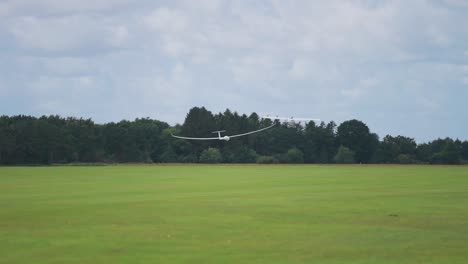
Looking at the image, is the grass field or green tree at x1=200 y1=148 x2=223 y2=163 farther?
green tree at x1=200 y1=148 x2=223 y2=163

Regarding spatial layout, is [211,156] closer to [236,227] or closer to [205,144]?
[205,144]

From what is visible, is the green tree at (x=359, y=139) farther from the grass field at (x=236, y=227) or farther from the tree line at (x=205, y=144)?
the grass field at (x=236, y=227)

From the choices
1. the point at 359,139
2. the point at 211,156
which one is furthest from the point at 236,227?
the point at 359,139

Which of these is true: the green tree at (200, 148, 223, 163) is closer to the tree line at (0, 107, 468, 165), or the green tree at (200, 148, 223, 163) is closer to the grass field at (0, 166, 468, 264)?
the tree line at (0, 107, 468, 165)

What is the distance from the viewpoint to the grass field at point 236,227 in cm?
1894

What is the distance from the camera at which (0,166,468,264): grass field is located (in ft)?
62.1

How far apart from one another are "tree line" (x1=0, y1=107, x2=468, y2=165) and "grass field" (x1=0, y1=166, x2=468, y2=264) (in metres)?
70.1

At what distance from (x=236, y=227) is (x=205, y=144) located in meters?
108

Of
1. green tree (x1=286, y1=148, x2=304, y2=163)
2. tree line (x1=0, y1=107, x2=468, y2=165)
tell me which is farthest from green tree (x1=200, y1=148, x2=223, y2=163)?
green tree (x1=286, y1=148, x2=304, y2=163)

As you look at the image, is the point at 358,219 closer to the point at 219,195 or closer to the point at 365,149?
the point at 219,195

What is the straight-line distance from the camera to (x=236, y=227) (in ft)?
80.8

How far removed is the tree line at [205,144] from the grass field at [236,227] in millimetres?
70107

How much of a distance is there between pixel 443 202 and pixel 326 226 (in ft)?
34.7

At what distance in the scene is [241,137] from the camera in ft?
451
